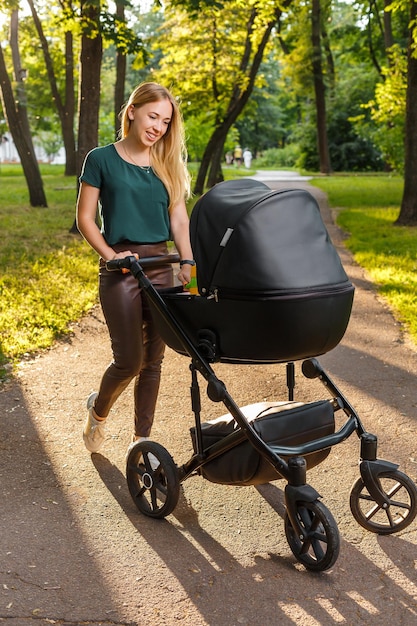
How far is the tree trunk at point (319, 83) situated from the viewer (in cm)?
3133

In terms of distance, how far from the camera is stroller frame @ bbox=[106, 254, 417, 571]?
119 inches

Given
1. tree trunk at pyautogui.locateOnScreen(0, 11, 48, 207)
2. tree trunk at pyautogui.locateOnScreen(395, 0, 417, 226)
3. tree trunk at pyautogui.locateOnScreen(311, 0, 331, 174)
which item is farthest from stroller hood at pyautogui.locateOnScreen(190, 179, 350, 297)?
tree trunk at pyautogui.locateOnScreen(311, 0, 331, 174)

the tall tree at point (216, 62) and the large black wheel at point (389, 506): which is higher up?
the tall tree at point (216, 62)

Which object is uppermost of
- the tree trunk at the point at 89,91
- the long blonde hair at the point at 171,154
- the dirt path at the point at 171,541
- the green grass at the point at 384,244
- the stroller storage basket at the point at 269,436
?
the tree trunk at the point at 89,91

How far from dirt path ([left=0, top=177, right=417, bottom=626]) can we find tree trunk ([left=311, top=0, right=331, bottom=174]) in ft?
92.8

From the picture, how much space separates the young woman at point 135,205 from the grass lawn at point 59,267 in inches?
101

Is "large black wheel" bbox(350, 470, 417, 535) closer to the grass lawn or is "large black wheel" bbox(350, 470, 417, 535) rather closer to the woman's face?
the woman's face

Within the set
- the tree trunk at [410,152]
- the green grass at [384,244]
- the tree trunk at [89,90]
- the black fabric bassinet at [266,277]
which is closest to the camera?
the black fabric bassinet at [266,277]

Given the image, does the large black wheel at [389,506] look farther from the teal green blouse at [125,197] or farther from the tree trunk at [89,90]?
the tree trunk at [89,90]

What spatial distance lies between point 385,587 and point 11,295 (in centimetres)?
587

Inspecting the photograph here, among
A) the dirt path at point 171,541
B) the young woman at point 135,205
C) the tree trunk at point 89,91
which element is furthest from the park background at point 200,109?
the young woman at point 135,205

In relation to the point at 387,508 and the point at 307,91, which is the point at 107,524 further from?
the point at 307,91

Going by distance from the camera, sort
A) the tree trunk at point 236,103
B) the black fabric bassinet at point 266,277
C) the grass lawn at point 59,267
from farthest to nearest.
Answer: the tree trunk at point 236,103 → the grass lawn at point 59,267 → the black fabric bassinet at point 266,277

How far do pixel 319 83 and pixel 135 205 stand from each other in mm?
31284
